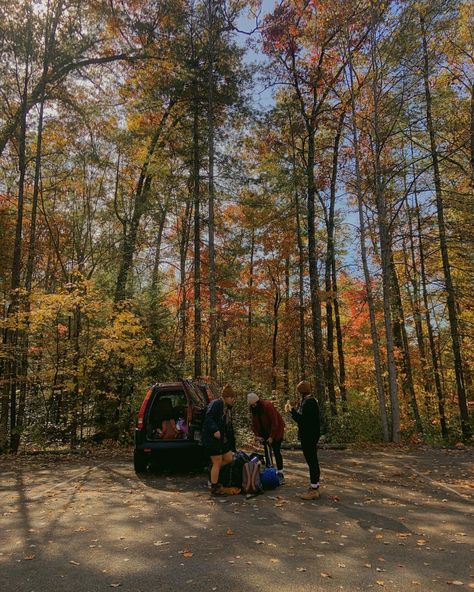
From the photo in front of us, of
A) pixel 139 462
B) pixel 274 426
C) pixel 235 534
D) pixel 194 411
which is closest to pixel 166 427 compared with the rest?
pixel 194 411

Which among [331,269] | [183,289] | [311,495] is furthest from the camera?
[331,269]

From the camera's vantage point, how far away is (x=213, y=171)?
1422 cm

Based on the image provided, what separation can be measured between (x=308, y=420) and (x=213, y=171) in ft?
32.9

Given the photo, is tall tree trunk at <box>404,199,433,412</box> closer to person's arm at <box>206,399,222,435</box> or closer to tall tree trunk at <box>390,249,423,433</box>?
tall tree trunk at <box>390,249,423,433</box>

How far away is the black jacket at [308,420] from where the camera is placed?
6.41 m

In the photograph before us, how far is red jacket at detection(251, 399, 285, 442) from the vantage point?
755cm

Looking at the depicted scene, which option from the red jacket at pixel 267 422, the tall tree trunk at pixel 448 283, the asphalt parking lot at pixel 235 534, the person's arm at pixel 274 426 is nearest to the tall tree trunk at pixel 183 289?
the red jacket at pixel 267 422

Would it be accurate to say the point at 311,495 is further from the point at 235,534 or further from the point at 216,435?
the point at 235,534

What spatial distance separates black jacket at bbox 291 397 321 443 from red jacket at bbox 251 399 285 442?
3.62 feet

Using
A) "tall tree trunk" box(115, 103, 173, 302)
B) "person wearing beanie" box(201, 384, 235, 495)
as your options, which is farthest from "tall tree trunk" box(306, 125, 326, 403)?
"person wearing beanie" box(201, 384, 235, 495)

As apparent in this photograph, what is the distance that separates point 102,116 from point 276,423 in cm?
1407

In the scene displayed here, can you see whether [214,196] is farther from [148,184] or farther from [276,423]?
[276,423]

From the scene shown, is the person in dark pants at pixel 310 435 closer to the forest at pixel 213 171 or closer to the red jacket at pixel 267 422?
the red jacket at pixel 267 422

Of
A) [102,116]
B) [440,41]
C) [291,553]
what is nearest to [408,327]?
[440,41]
